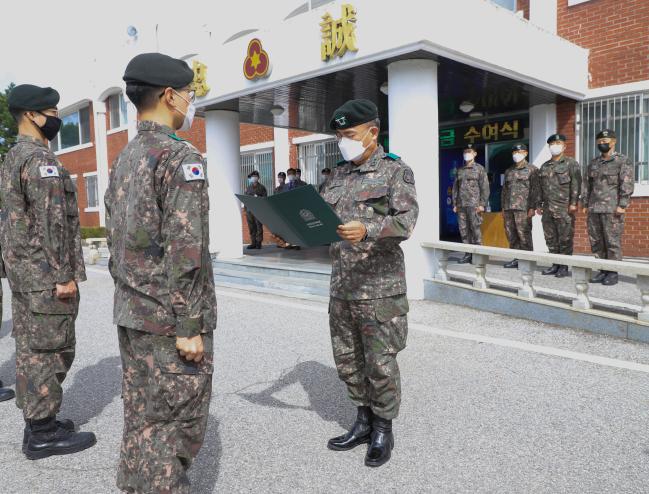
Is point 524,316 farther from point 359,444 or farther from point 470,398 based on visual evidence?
point 359,444

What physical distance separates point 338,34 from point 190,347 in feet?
20.5

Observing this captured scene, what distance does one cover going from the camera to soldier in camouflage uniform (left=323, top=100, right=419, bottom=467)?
2824 mm

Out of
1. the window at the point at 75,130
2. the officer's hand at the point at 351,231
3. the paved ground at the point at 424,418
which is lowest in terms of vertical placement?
the paved ground at the point at 424,418

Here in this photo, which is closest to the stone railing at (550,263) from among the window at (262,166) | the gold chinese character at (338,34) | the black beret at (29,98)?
the gold chinese character at (338,34)

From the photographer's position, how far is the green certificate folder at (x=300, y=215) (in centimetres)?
243

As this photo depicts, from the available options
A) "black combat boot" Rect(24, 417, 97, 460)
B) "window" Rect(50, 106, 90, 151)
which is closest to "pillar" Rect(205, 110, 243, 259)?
"black combat boot" Rect(24, 417, 97, 460)

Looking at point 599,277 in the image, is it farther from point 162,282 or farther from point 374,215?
point 162,282

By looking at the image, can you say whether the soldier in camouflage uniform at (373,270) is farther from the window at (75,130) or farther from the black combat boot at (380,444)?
the window at (75,130)

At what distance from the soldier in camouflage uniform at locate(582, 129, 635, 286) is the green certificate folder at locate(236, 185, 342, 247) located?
5.33 metres

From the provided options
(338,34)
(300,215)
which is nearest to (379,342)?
(300,215)

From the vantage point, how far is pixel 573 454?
9.20 feet

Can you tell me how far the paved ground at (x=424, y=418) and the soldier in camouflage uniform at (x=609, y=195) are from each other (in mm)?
2233

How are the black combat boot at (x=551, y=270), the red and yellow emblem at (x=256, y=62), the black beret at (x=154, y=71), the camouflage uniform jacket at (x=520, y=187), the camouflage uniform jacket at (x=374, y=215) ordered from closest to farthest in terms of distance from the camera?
the black beret at (x=154, y=71) → the camouflage uniform jacket at (x=374, y=215) → the black combat boot at (x=551, y=270) → the camouflage uniform jacket at (x=520, y=187) → the red and yellow emblem at (x=256, y=62)

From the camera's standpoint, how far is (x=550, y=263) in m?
6.04
